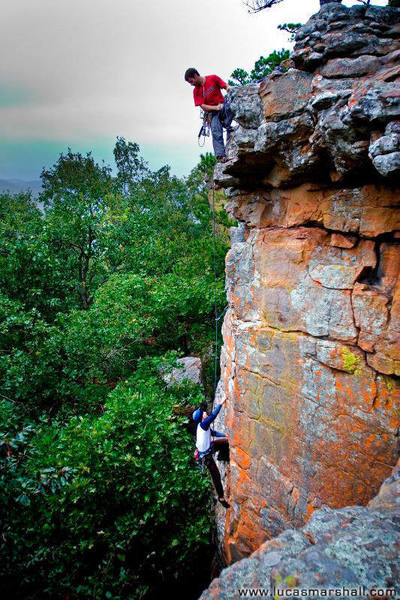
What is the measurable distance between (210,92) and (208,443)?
6.38 meters

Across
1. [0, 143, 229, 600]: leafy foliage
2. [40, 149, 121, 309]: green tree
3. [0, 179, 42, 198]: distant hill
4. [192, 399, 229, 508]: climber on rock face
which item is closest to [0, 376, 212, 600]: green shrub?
[0, 143, 229, 600]: leafy foliage

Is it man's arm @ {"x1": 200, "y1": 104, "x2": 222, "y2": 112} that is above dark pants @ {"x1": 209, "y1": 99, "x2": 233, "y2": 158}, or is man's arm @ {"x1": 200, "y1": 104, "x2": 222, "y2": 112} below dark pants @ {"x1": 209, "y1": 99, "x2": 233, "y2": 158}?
above

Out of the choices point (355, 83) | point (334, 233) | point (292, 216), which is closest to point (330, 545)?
point (334, 233)

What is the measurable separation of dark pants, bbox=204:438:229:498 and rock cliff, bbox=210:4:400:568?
0.99 metres

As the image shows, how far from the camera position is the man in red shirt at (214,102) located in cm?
556

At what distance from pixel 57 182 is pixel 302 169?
84.6ft

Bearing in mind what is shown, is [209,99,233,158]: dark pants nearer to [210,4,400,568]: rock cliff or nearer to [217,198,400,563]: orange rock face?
[210,4,400,568]: rock cliff

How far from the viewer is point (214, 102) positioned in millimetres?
5723

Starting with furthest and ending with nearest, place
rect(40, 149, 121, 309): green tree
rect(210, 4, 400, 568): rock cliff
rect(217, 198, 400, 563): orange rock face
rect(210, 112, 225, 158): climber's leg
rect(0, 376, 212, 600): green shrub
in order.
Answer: rect(40, 149, 121, 309): green tree
rect(210, 112, 225, 158): climber's leg
rect(0, 376, 212, 600): green shrub
rect(217, 198, 400, 563): orange rock face
rect(210, 4, 400, 568): rock cliff

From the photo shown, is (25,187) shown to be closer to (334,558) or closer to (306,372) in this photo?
(306,372)

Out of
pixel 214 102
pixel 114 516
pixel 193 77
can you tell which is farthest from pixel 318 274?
pixel 114 516

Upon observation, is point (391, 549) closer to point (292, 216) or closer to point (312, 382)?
point (312, 382)

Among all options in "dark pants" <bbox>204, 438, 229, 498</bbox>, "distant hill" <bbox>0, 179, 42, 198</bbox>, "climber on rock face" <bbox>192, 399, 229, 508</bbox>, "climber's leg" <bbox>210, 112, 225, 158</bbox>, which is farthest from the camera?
"distant hill" <bbox>0, 179, 42, 198</bbox>

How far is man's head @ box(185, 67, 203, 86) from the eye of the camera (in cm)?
548
